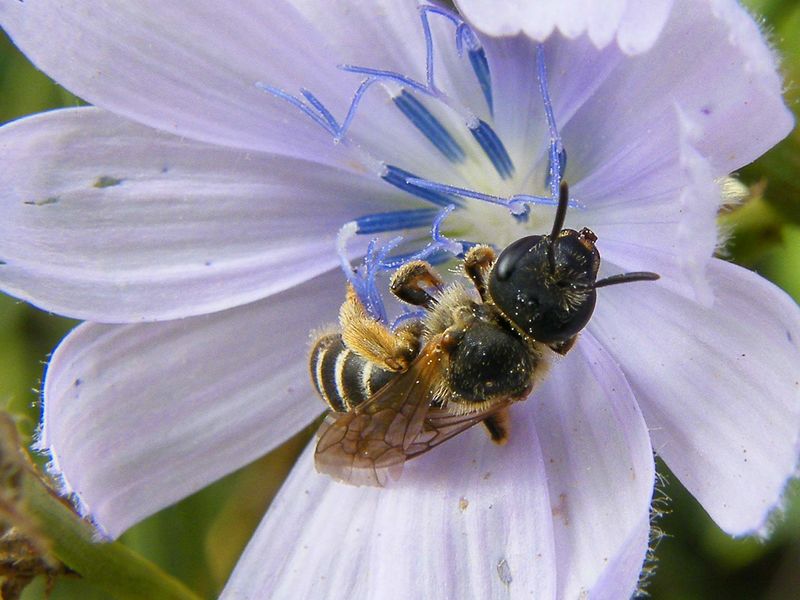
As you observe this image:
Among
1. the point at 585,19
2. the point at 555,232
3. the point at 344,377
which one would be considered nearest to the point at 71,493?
the point at 344,377

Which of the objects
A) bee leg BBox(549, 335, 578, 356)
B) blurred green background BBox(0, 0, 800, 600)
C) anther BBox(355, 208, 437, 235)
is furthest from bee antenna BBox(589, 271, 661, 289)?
anther BBox(355, 208, 437, 235)

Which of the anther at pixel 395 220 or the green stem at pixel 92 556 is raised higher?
the anther at pixel 395 220

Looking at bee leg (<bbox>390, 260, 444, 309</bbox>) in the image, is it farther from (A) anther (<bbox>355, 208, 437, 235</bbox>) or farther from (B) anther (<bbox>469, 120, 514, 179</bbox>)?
(B) anther (<bbox>469, 120, 514, 179</bbox>)

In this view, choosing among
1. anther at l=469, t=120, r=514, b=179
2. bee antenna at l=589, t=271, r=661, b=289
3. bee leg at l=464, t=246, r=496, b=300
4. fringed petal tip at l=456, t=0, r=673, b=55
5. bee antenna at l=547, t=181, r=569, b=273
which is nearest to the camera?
fringed petal tip at l=456, t=0, r=673, b=55

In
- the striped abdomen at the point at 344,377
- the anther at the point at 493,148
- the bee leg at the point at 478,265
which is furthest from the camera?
the anther at the point at 493,148

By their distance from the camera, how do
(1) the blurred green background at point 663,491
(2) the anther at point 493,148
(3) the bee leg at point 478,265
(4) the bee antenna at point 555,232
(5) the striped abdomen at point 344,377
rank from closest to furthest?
(4) the bee antenna at point 555,232 → (5) the striped abdomen at point 344,377 → (3) the bee leg at point 478,265 → (2) the anther at point 493,148 → (1) the blurred green background at point 663,491

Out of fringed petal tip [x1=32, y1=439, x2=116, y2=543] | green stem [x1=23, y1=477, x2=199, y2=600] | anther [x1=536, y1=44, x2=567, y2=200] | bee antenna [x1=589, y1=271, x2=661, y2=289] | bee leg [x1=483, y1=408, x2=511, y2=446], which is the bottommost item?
green stem [x1=23, y1=477, x2=199, y2=600]

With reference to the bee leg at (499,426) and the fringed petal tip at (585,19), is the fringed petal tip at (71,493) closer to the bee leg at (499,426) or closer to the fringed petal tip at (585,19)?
the bee leg at (499,426)

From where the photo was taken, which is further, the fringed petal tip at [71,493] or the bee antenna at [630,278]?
the fringed petal tip at [71,493]

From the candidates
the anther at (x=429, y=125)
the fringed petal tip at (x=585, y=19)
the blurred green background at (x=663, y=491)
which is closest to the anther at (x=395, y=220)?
the anther at (x=429, y=125)
